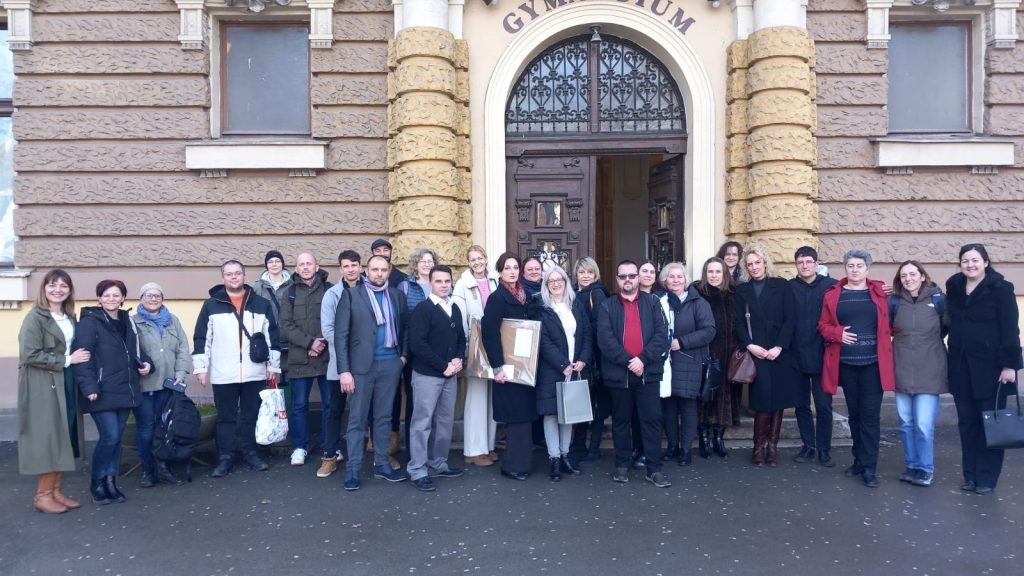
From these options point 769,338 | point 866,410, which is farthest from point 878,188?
point 866,410

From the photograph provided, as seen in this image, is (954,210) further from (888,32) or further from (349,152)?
(349,152)

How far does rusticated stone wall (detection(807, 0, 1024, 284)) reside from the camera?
8375 millimetres

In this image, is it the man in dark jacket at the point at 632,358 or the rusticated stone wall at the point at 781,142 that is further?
the rusticated stone wall at the point at 781,142

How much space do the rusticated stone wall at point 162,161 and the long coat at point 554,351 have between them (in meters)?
2.91

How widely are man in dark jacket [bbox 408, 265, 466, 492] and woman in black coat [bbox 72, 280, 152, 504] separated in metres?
2.14

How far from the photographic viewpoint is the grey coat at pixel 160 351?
20.0 feet

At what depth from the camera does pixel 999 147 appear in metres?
8.34

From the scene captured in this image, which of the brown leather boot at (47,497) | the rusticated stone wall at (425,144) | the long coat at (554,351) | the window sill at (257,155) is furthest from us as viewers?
the window sill at (257,155)

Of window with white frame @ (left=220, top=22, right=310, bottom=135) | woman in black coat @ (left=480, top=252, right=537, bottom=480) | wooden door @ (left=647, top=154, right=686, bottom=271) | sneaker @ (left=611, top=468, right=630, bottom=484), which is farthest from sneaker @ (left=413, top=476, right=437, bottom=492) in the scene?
window with white frame @ (left=220, top=22, right=310, bottom=135)

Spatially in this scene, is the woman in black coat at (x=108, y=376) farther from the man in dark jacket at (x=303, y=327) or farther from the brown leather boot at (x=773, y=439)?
the brown leather boot at (x=773, y=439)

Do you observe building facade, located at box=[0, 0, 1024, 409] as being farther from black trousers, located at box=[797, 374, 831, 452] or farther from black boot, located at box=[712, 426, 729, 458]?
black boot, located at box=[712, 426, 729, 458]

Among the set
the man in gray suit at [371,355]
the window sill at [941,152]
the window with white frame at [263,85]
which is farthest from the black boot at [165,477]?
the window sill at [941,152]

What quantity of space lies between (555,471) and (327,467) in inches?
75.7

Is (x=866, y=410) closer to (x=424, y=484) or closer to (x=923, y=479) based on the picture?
(x=923, y=479)
